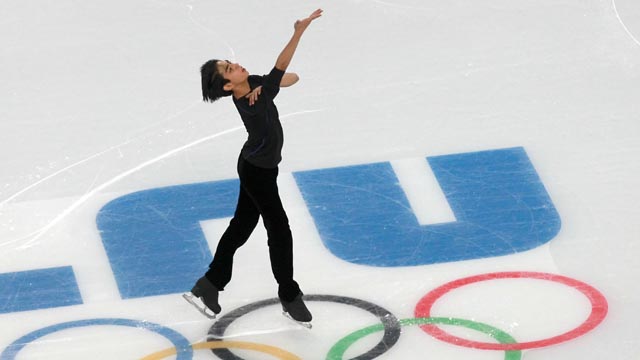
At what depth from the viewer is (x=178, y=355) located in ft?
35.0

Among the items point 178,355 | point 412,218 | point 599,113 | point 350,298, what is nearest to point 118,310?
point 178,355

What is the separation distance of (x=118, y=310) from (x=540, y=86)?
4208 mm

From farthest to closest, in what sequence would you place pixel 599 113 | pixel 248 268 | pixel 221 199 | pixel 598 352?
pixel 599 113 → pixel 221 199 → pixel 248 268 → pixel 598 352

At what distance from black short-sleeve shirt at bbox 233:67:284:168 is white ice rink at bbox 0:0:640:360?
1.10 metres

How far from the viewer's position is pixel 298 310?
35.5 ft

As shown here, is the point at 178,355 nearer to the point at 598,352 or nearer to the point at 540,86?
the point at 598,352

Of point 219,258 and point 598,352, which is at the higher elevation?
point 219,258

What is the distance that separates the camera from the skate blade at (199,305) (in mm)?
10945

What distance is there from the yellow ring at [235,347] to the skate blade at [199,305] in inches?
A: 8.8

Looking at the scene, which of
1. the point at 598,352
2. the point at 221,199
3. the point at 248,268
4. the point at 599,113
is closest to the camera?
the point at 598,352

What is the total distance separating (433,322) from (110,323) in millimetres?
1933

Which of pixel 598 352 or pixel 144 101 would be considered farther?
pixel 144 101

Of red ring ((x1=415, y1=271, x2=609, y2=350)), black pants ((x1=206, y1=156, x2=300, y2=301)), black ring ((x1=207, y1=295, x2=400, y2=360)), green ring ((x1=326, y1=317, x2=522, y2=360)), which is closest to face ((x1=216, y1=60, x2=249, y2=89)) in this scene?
black pants ((x1=206, y1=156, x2=300, y2=301))

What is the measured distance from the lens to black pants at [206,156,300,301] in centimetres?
1053
